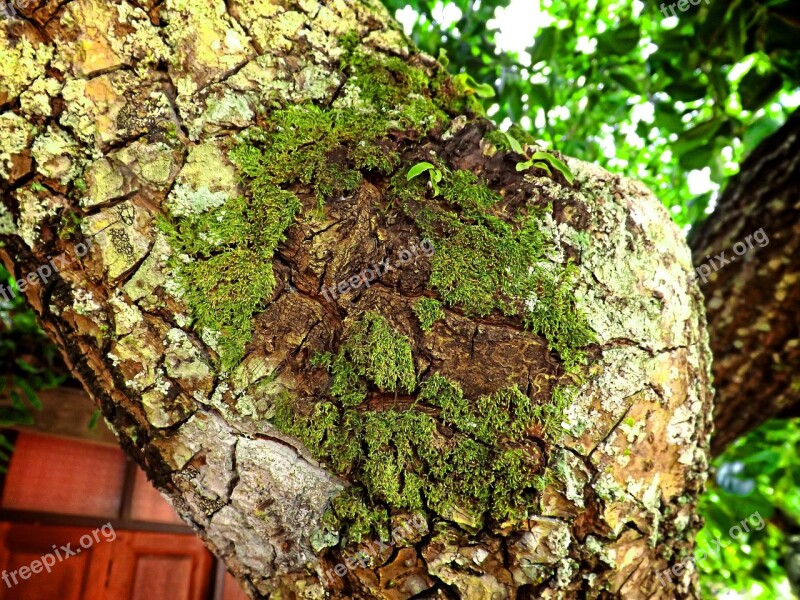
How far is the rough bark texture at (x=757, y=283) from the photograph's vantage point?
1.50 m

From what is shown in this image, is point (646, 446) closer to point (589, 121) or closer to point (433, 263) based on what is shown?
point (433, 263)

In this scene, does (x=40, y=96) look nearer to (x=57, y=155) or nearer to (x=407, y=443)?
(x=57, y=155)

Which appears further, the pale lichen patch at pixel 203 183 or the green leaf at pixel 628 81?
the green leaf at pixel 628 81

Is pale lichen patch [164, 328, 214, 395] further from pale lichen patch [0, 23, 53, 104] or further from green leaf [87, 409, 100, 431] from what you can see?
green leaf [87, 409, 100, 431]

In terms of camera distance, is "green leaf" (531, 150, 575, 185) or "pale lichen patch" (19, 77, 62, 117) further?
"green leaf" (531, 150, 575, 185)

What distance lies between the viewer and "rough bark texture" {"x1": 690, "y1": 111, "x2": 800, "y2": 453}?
1499 millimetres

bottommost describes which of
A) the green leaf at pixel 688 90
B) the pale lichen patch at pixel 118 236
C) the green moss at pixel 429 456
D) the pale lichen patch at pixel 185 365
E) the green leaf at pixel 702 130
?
the green moss at pixel 429 456

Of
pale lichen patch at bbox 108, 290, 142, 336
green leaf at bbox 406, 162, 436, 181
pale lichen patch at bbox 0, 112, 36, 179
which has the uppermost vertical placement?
green leaf at bbox 406, 162, 436, 181

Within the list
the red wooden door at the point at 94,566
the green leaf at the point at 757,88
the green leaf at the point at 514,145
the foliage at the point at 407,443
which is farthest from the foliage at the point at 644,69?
the red wooden door at the point at 94,566

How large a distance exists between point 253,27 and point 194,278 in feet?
1.44

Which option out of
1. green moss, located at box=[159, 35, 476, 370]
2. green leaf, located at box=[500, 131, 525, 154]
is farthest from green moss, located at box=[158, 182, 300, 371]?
green leaf, located at box=[500, 131, 525, 154]

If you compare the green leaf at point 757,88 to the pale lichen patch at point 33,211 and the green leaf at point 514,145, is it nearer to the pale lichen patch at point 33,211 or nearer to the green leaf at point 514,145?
the green leaf at point 514,145

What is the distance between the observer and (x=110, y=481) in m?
1.79

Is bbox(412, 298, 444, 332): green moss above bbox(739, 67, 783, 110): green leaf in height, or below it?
below
